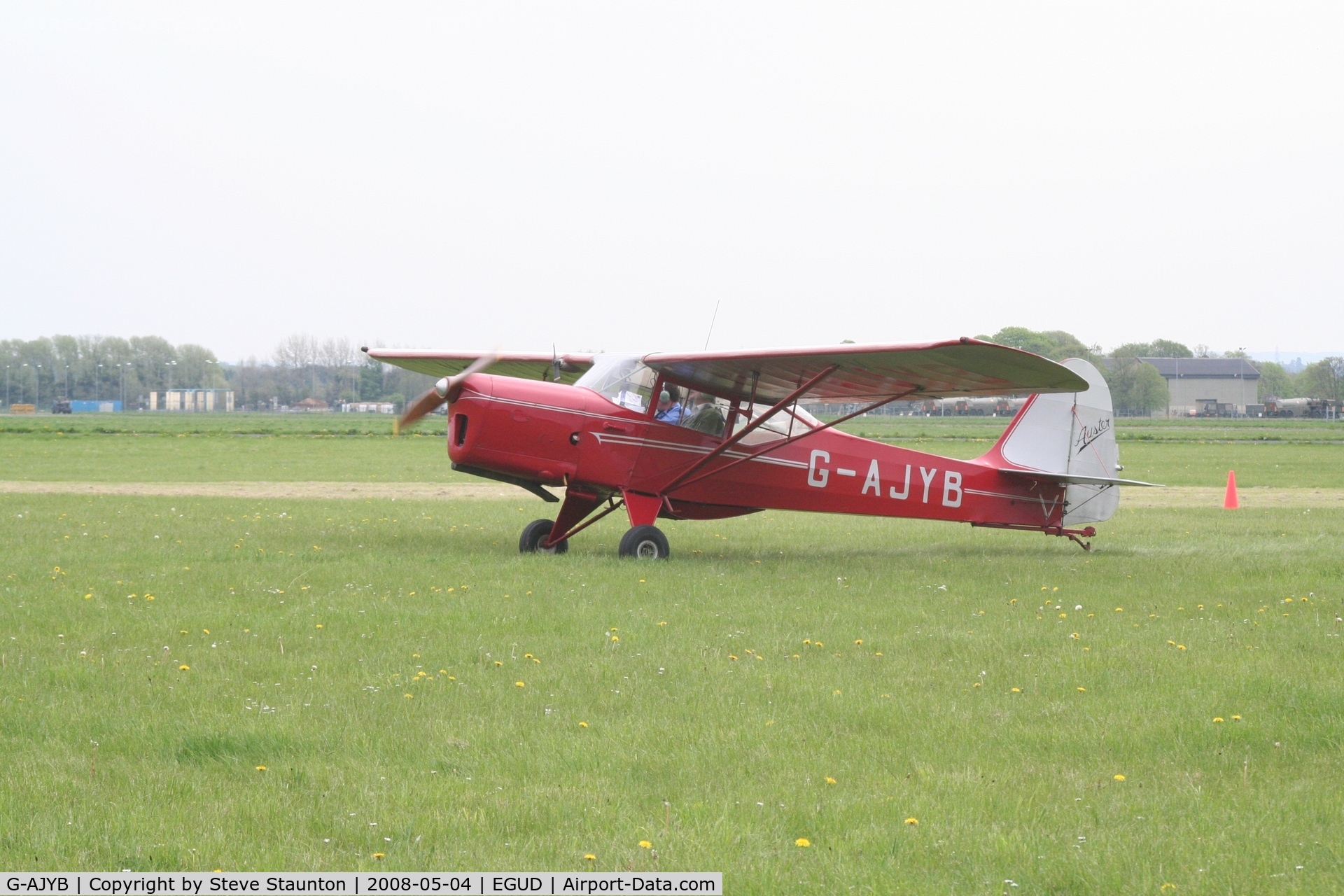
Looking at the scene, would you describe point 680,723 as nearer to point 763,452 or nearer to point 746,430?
point 746,430

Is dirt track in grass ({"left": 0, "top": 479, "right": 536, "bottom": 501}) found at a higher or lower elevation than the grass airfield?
lower

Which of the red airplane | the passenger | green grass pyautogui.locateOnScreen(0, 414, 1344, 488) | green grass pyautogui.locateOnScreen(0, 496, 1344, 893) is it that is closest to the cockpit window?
the red airplane

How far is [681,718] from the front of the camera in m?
6.43

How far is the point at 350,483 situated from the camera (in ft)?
91.1

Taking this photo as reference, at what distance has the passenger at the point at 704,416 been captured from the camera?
571 inches

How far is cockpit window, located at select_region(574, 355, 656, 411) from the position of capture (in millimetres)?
14211

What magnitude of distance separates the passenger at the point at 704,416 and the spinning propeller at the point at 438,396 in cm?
247

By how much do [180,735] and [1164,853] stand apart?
4.45 meters

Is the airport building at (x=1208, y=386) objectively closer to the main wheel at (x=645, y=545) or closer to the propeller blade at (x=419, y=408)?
Result: the main wheel at (x=645, y=545)

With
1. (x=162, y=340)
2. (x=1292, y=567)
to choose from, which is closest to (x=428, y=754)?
(x=1292, y=567)

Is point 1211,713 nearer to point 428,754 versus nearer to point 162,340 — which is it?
point 428,754

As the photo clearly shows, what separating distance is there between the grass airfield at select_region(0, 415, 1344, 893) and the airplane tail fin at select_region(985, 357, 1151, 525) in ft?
8.74
